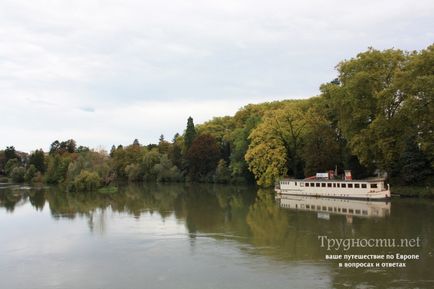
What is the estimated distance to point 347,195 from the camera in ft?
140

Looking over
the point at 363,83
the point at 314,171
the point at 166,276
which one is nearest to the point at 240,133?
the point at 314,171

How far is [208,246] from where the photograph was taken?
880 inches

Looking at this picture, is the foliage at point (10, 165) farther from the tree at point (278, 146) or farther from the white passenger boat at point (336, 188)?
the white passenger boat at point (336, 188)

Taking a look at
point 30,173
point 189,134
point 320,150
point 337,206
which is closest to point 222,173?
point 189,134

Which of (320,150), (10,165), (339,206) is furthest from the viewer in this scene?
(10,165)

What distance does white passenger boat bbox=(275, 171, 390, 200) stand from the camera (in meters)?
40.6

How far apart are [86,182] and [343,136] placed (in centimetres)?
3639

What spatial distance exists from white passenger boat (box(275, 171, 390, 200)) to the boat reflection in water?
75cm

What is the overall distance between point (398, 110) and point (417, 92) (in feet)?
12.1

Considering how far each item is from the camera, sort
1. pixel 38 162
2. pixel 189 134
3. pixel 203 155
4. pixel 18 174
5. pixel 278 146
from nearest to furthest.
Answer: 1. pixel 278 146
2. pixel 203 155
3. pixel 189 134
4. pixel 18 174
5. pixel 38 162

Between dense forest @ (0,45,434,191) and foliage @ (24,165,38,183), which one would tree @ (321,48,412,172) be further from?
foliage @ (24,165,38,183)

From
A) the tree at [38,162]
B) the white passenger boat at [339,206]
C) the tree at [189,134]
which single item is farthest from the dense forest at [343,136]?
the tree at [38,162]

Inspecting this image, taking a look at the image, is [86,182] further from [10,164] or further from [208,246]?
[10,164]

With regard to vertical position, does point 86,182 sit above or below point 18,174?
below
